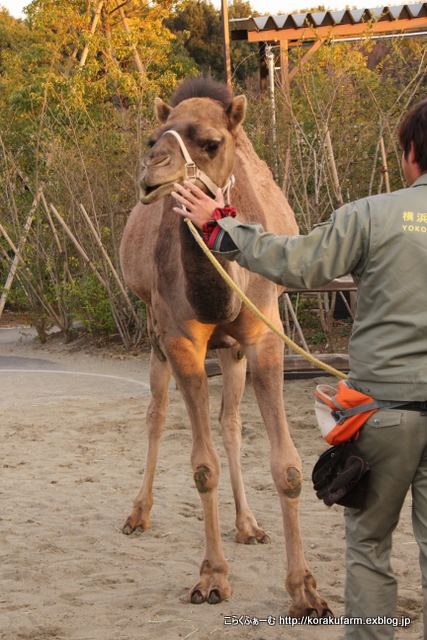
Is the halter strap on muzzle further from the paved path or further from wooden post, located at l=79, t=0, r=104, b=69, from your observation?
wooden post, located at l=79, t=0, r=104, b=69

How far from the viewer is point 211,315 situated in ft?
11.4

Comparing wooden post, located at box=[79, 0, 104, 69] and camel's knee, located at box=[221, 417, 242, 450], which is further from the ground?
wooden post, located at box=[79, 0, 104, 69]

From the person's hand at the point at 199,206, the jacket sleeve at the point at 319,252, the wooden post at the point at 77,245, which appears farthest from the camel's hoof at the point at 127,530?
the wooden post at the point at 77,245

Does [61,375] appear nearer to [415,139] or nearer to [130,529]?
[130,529]

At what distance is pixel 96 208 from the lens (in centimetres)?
1201

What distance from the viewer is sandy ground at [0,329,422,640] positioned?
3490 millimetres

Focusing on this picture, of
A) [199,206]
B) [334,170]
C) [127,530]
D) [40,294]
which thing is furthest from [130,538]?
[40,294]

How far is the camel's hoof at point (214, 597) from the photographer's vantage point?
3684 mm

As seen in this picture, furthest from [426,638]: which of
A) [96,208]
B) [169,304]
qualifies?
[96,208]

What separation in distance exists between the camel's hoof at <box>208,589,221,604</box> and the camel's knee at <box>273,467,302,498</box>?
1.90 feet

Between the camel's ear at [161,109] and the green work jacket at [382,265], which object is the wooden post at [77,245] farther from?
the green work jacket at [382,265]

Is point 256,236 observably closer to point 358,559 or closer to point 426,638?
point 358,559

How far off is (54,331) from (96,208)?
3345mm

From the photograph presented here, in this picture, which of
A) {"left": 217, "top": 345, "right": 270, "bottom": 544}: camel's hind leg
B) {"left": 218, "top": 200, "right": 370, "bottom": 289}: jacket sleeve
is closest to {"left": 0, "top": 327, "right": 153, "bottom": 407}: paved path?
{"left": 217, "top": 345, "right": 270, "bottom": 544}: camel's hind leg
